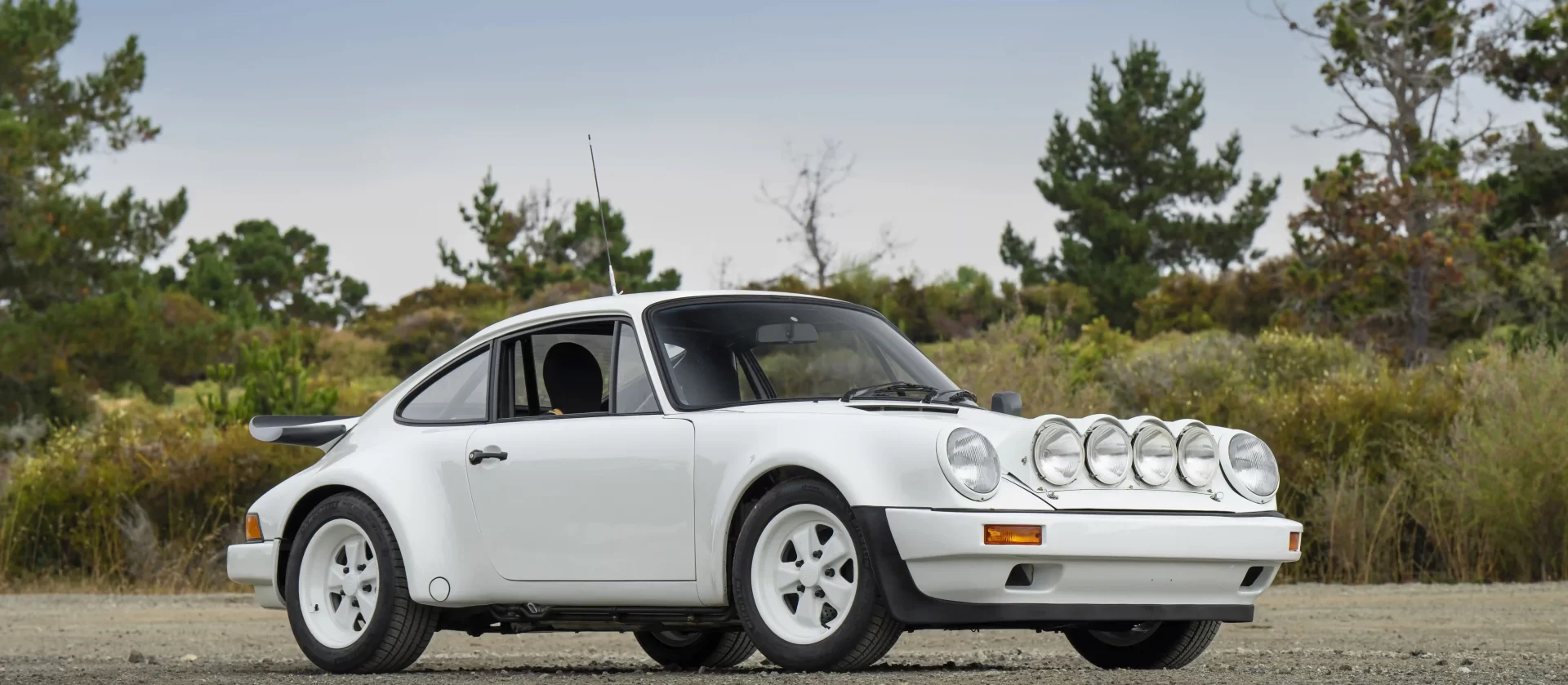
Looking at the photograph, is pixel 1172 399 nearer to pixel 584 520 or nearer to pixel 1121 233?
pixel 584 520

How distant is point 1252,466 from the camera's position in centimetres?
761

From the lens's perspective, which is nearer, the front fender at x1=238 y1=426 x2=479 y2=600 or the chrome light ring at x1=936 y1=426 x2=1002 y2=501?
the chrome light ring at x1=936 y1=426 x2=1002 y2=501

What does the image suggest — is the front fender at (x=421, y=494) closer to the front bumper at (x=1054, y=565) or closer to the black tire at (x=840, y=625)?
the black tire at (x=840, y=625)

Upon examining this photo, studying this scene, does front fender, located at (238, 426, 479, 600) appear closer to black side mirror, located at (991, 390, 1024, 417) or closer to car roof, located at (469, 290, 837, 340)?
car roof, located at (469, 290, 837, 340)

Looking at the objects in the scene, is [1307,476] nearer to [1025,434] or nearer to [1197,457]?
[1197,457]

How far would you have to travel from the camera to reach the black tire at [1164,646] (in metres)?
8.08

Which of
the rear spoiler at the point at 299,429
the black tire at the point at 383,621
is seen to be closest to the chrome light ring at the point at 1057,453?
the black tire at the point at 383,621

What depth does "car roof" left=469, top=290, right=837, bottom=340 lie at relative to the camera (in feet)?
26.5

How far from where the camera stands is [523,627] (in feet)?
27.2

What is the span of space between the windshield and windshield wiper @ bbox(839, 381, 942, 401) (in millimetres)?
29

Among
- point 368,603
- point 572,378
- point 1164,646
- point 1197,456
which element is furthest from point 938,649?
point 1197,456

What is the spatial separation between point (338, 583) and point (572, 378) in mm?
1387

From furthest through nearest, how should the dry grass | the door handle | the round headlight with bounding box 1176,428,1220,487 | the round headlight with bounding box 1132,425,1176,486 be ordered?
the dry grass < the door handle < the round headlight with bounding box 1176,428,1220,487 < the round headlight with bounding box 1132,425,1176,486

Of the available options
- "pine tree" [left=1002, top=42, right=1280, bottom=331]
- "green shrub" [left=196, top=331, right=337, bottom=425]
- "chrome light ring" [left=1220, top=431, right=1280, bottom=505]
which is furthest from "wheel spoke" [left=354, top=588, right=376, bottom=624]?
"pine tree" [left=1002, top=42, right=1280, bottom=331]
